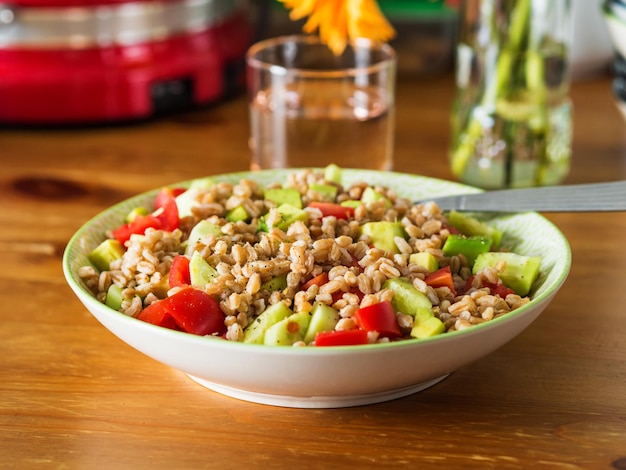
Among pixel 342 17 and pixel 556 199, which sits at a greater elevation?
pixel 342 17

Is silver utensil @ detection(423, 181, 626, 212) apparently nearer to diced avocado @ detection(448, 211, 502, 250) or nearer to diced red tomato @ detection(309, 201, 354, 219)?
diced avocado @ detection(448, 211, 502, 250)

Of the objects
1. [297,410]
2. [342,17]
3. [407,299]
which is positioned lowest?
[297,410]

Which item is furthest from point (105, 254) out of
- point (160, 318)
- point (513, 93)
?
point (513, 93)

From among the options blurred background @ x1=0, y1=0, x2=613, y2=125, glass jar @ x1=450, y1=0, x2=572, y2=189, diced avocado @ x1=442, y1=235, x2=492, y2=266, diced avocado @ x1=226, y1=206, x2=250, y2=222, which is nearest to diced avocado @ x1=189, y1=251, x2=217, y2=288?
diced avocado @ x1=226, y1=206, x2=250, y2=222

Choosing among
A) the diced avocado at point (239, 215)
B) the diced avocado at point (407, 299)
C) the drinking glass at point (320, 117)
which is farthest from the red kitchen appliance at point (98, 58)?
the diced avocado at point (407, 299)

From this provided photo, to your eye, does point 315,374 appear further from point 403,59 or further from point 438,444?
point 403,59

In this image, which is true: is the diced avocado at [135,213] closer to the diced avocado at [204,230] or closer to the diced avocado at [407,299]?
the diced avocado at [204,230]

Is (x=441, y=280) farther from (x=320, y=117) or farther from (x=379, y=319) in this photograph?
(x=320, y=117)
